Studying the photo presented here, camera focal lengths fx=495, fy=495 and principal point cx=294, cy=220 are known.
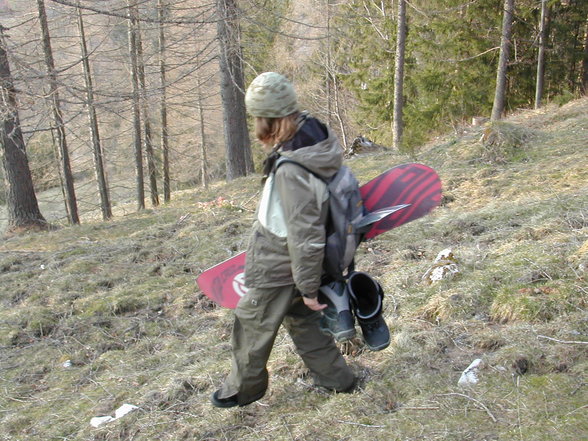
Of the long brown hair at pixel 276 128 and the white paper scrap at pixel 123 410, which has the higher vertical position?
the long brown hair at pixel 276 128

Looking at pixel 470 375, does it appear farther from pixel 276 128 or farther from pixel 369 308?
pixel 276 128

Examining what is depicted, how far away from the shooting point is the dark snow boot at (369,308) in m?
2.51

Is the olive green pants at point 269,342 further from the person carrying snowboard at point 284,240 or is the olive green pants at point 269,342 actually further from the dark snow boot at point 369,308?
the dark snow boot at point 369,308

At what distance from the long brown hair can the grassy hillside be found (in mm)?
1424

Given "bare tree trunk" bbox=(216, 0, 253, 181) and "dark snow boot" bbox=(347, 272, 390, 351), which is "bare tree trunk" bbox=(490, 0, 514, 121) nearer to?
"bare tree trunk" bbox=(216, 0, 253, 181)

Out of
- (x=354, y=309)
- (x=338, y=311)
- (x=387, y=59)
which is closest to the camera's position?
(x=338, y=311)

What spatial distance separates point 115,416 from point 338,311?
1.68m

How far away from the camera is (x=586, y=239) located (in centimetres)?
358

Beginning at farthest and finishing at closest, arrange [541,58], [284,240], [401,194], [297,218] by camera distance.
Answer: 1. [541,58]
2. [401,194]
3. [284,240]
4. [297,218]

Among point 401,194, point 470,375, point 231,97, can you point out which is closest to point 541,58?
point 231,97

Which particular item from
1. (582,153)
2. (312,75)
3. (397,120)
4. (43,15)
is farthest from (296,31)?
(582,153)

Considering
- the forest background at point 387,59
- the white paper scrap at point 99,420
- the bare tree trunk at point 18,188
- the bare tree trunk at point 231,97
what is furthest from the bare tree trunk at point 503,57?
the white paper scrap at point 99,420

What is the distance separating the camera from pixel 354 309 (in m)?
2.53

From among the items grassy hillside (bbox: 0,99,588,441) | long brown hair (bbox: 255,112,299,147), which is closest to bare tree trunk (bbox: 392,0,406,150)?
grassy hillside (bbox: 0,99,588,441)
